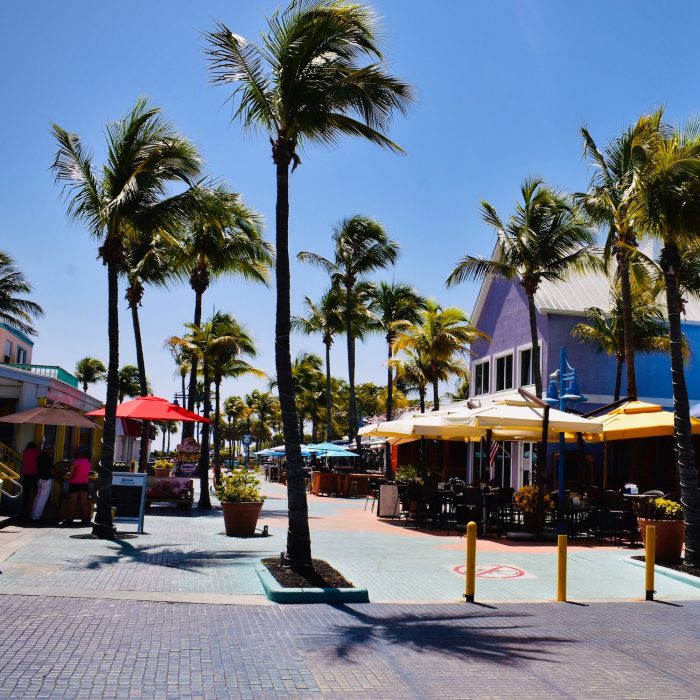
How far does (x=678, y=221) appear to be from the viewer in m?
12.7

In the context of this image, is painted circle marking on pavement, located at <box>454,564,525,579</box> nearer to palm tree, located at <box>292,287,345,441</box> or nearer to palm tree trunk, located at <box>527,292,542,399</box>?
palm tree trunk, located at <box>527,292,542,399</box>

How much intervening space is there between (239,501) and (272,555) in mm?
2678

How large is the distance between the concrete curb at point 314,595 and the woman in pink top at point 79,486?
7144 mm

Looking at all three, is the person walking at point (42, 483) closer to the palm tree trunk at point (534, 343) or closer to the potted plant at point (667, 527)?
the potted plant at point (667, 527)

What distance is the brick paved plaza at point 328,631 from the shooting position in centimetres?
618

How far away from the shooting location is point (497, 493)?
18281mm

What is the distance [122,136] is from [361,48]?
207 inches

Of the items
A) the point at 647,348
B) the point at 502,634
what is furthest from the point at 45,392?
the point at 647,348

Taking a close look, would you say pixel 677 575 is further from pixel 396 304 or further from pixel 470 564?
pixel 396 304

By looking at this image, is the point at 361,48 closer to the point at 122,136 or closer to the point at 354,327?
the point at 122,136

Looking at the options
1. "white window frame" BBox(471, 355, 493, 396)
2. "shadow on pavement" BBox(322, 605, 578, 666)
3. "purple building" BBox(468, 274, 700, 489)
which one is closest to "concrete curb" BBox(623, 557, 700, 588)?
"shadow on pavement" BBox(322, 605, 578, 666)

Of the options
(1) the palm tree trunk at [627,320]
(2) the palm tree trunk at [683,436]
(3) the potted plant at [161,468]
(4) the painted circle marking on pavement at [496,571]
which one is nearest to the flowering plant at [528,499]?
(4) the painted circle marking on pavement at [496,571]

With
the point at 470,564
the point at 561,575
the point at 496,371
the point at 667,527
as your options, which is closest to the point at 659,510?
the point at 667,527

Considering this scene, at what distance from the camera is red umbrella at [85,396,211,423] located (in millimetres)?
20047
